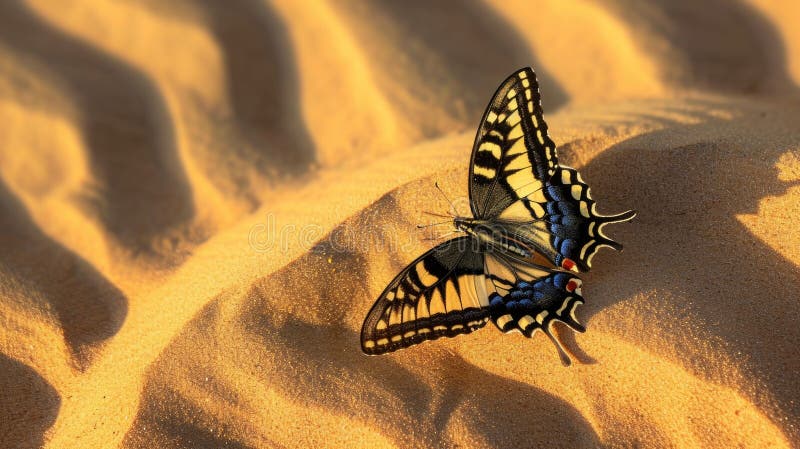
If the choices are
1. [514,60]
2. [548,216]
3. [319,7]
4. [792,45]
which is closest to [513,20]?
[514,60]

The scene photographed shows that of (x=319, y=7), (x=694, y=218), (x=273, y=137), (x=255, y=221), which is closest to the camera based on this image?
(x=694, y=218)

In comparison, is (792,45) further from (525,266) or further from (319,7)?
(319,7)

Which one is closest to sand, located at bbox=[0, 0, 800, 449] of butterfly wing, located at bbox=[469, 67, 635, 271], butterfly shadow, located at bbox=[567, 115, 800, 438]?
butterfly shadow, located at bbox=[567, 115, 800, 438]

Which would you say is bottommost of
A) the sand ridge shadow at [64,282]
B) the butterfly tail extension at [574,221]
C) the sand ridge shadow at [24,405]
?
the sand ridge shadow at [24,405]

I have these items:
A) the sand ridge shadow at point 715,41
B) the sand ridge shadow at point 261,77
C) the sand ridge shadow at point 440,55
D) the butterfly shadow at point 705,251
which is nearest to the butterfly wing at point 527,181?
the butterfly shadow at point 705,251

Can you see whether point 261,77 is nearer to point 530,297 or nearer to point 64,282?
point 64,282

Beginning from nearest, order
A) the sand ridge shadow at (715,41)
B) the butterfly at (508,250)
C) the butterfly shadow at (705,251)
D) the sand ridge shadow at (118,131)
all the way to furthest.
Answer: the butterfly shadow at (705,251)
the butterfly at (508,250)
the sand ridge shadow at (118,131)
the sand ridge shadow at (715,41)

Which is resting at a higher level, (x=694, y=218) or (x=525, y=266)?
(x=694, y=218)

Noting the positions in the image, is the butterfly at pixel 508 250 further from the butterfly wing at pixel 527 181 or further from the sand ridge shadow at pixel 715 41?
the sand ridge shadow at pixel 715 41
